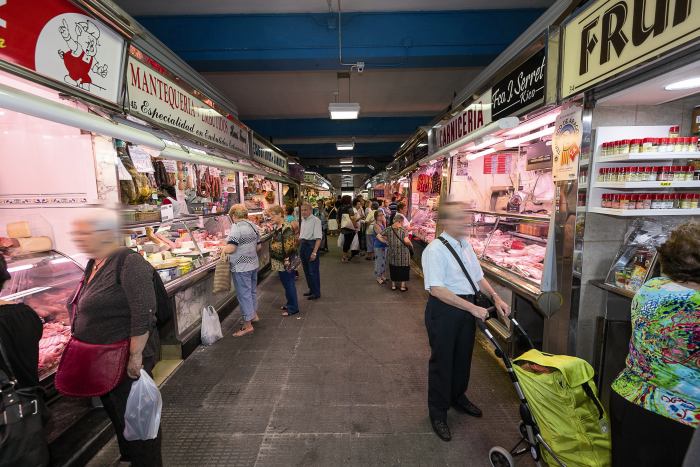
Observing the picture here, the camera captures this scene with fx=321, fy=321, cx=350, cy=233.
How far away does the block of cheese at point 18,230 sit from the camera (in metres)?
2.88

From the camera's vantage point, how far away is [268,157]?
9.17 meters

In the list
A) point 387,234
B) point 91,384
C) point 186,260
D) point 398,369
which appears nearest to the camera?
point 91,384

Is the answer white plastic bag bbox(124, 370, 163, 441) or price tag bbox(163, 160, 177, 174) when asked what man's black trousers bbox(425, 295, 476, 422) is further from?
price tag bbox(163, 160, 177, 174)

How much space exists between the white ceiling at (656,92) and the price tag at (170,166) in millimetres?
4951

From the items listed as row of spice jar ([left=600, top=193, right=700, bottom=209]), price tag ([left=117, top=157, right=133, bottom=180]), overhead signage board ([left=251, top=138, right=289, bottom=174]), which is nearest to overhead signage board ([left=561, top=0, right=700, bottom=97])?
row of spice jar ([left=600, top=193, right=700, bottom=209])

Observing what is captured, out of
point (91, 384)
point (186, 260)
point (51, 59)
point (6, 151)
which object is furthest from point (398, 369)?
point (6, 151)

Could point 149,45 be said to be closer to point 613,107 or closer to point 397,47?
point 397,47

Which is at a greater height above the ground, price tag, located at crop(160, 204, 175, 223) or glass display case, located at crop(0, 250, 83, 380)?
price tag, located at crop(160, 204, 175, 223)

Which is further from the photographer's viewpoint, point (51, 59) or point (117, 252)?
point (51, 59)

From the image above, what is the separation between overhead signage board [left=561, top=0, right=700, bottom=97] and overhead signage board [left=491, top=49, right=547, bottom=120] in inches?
9.9

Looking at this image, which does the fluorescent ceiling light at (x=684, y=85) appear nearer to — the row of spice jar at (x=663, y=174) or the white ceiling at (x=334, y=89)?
the row of spice jar at (x=663, y=174)

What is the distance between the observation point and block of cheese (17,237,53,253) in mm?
2793

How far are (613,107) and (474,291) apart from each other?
6.58 ft

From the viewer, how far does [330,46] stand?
5.10 m
